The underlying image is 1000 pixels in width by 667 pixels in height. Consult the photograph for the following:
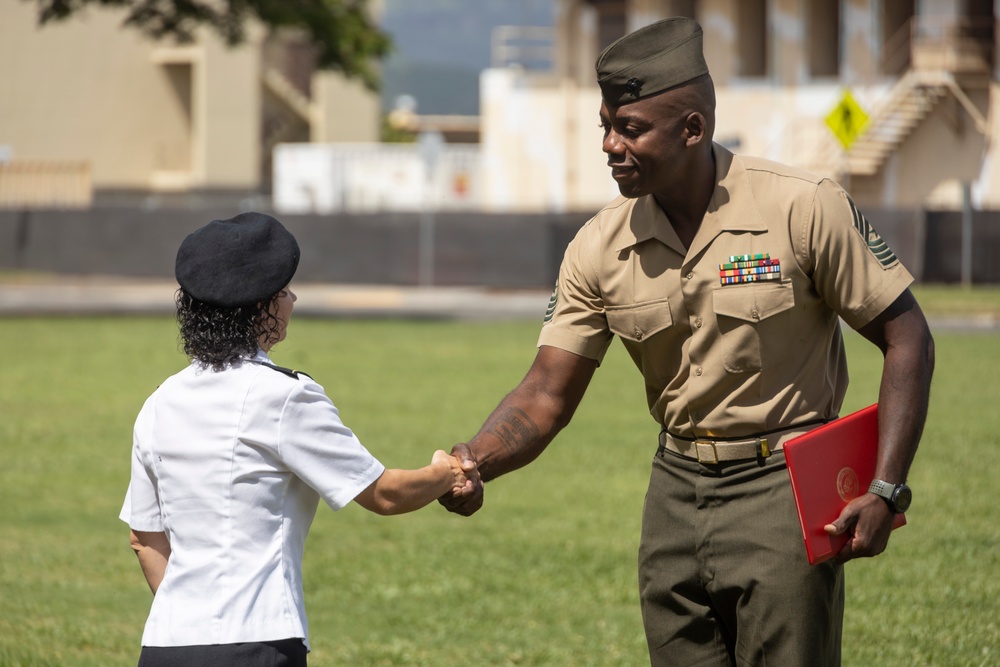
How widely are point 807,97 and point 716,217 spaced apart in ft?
110

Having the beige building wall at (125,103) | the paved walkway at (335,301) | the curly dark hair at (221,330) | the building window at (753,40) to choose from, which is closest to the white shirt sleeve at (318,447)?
the curly dark hair at (221,330)

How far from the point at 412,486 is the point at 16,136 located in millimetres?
45386

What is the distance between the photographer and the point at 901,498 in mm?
3504

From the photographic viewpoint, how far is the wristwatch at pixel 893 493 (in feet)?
11.5

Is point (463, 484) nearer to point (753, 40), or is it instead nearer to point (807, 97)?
point (807, 97)

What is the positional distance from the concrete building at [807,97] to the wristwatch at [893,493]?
1030 inches

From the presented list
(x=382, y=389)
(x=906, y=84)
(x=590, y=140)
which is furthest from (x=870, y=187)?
(x=382, y=389)

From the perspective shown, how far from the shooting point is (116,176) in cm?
4925

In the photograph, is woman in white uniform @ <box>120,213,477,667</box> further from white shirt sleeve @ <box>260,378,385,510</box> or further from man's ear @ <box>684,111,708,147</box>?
man's ear @ <box>684,111,708,147</box>

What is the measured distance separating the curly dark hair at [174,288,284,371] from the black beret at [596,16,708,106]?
43.6 inches

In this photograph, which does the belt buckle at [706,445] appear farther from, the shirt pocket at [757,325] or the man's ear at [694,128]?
the man's ear at [694,128]

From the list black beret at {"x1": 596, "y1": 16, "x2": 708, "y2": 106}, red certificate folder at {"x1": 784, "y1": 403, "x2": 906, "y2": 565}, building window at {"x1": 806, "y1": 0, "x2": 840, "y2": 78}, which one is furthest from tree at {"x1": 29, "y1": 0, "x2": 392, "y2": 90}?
red certificate folder at {"x1": 784, "y1": 403, "x2": 906, "y2": 565}

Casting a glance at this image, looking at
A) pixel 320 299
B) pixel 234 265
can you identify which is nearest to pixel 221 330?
pixel 234 265

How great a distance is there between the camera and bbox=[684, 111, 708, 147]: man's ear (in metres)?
3.66
